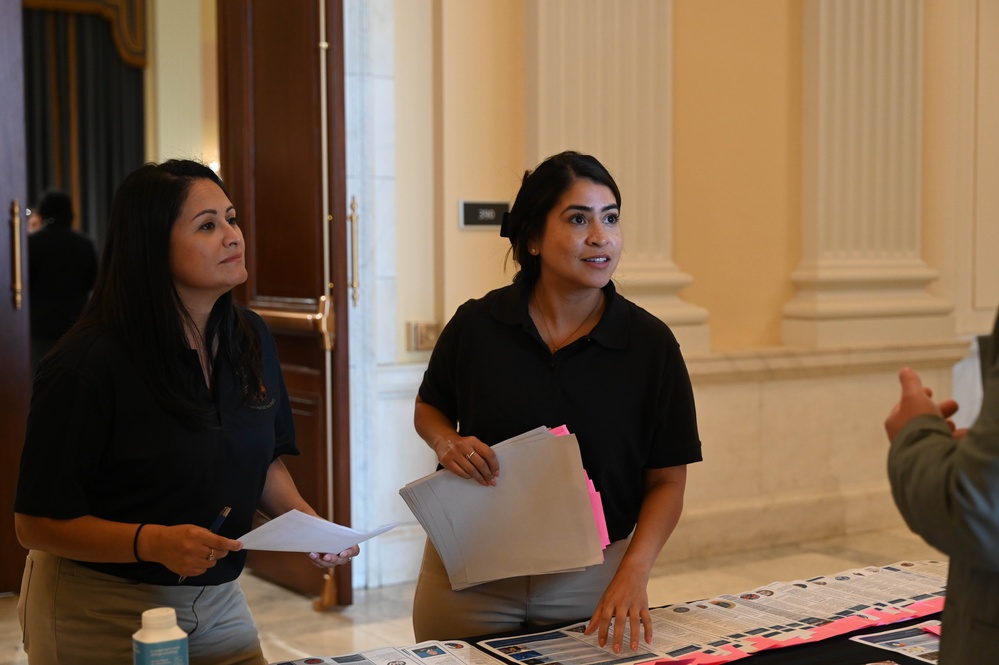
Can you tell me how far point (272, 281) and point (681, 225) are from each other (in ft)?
6.73

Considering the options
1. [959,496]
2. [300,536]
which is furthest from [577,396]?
[959,496]

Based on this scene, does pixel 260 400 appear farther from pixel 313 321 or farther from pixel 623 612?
pixel 313 321

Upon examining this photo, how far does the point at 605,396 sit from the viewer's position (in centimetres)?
215

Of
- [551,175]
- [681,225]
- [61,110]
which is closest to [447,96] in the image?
[681,225]

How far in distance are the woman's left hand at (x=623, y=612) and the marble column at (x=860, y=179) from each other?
401 cm

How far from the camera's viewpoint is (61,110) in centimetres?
966

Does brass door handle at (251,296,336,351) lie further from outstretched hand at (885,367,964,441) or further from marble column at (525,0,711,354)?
outstretched hand at (885,367,964,441)

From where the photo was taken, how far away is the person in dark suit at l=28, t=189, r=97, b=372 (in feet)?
21.1

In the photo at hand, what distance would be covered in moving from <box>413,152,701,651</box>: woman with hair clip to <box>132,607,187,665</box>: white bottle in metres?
0.71

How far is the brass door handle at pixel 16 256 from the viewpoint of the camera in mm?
4539

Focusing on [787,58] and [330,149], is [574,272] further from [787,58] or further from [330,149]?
[787,58]

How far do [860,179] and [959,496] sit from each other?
16.4 ft

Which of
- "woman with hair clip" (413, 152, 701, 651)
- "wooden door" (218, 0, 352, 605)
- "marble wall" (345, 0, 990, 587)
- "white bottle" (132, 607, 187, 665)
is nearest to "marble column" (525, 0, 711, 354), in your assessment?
"marble wall" (345, 0, 990, 587)

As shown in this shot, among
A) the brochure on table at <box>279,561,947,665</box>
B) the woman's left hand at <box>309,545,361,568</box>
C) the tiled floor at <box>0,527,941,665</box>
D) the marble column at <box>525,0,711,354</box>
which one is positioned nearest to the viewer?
the brochure on table at <box>279,561,947,665</box>
